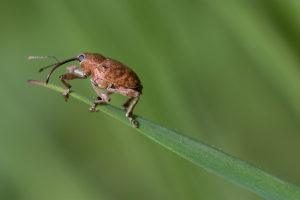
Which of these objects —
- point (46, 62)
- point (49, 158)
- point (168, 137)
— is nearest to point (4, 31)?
point (46, 62)

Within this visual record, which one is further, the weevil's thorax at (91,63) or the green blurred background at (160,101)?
the green blurred background at (160,101)

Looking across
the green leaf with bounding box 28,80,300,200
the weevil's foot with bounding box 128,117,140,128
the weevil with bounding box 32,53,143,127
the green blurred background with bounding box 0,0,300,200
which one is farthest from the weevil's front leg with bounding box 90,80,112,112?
the green blurred background with bounding box 0,0,300,200

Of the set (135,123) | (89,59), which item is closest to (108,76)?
(89,59)

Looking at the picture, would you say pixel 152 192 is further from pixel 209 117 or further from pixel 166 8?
pixel 166 8

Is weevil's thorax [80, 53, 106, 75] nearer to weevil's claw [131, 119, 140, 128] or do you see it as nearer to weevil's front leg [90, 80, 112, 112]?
weevil's front leg [90, 80, 112, 112]

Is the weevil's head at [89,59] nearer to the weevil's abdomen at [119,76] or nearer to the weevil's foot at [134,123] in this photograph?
the weevil's abdomen at [119,76]

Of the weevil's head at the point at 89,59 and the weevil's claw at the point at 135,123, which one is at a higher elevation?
the weevil's claw at the point at 135,123

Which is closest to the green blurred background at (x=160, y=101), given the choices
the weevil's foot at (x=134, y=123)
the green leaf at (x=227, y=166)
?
the weevil's foot at (x=134, y=123)

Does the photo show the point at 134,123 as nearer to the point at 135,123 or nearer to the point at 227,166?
the point at 135,123
